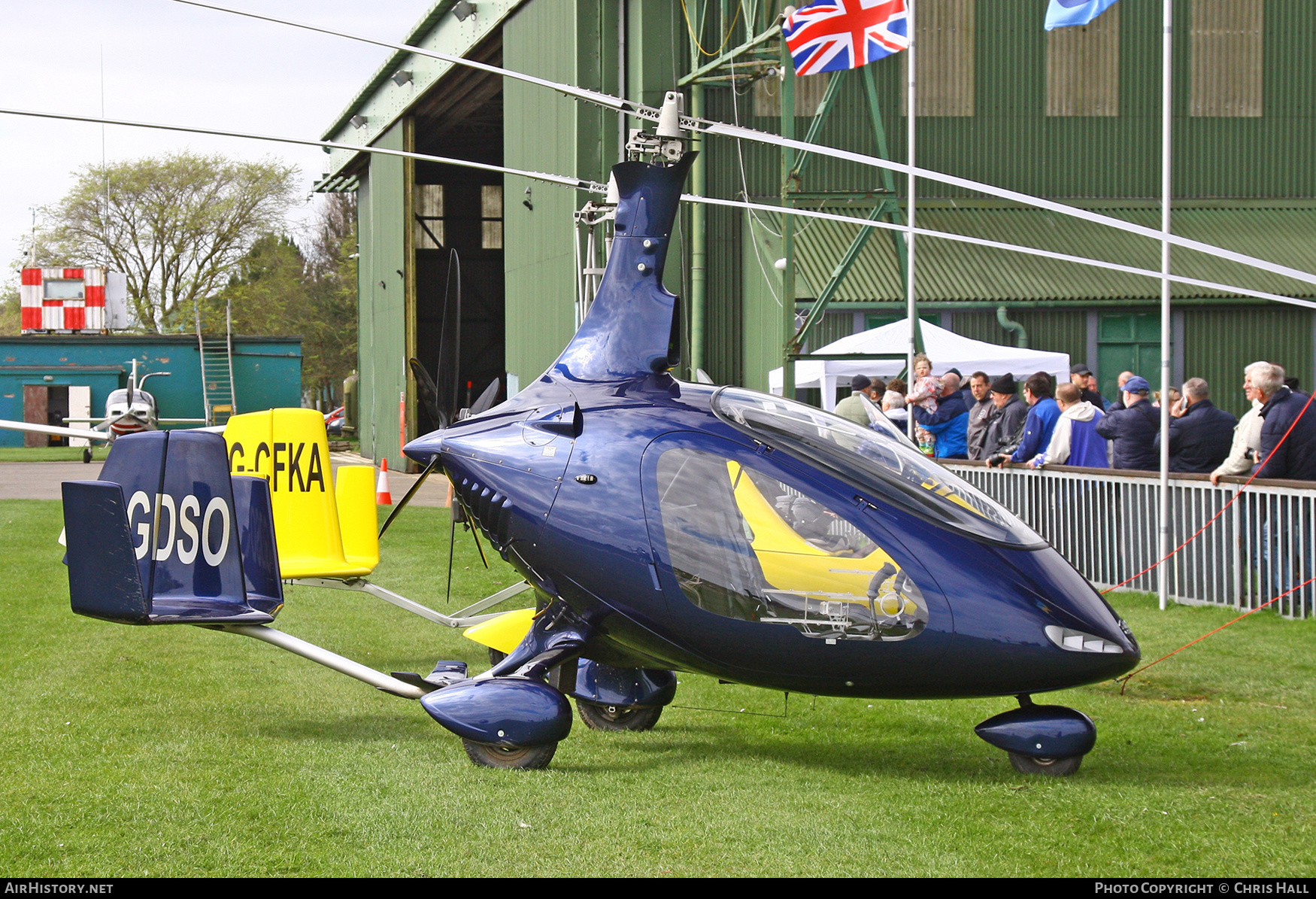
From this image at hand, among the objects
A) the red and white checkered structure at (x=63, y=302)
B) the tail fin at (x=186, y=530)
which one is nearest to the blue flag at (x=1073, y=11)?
the tail fin at (x=186, y=530)

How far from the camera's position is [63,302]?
2114 inches

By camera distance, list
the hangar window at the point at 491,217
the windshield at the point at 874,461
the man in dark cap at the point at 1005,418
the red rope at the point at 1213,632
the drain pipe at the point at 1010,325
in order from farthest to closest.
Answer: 1. the hangar window at the point at 491,217
2. the drain pipe at the point at 1010,325
3. the man in dark cap at the point at 1005,418
4. the red rope at the point at 1213,632
5. the windshield at the point at 874,461

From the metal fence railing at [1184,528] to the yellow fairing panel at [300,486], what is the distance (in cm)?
609

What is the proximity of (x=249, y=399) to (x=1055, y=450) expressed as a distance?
40714 millimetres

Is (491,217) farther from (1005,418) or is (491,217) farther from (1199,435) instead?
(1199,435)

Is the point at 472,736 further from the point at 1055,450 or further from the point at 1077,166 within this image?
the point at 1077,166

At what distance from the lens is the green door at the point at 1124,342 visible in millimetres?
24734

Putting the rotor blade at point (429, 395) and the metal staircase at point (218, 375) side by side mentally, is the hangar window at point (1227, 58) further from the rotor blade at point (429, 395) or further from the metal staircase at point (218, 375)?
the metal staircase at point (218, 375)

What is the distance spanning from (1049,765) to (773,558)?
1.65 m

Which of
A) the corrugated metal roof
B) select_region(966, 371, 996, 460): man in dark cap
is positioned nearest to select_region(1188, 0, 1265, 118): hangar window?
the corrugated metal roof

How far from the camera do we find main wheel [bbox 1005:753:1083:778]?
5648 mm

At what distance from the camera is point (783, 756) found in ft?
20.4

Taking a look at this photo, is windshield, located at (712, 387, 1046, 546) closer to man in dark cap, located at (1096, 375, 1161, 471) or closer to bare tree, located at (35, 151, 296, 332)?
man in dark cap, located at (1096, 375, 1161, 471)

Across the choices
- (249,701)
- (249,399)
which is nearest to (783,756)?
(249,701)
